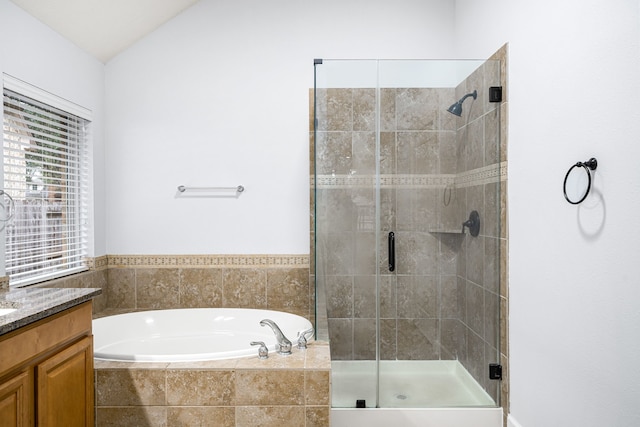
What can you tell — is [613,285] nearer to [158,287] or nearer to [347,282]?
[347,282]

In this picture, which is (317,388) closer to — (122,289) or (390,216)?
(390,216)

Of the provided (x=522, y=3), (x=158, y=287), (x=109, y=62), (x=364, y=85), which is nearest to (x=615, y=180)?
(x=522, y=3)

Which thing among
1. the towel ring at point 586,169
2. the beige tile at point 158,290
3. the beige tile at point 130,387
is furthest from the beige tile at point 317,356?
the beige tile at point 158,290

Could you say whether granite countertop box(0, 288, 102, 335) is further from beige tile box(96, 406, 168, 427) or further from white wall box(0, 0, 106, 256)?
white wall box(0, 0, 106, 256)

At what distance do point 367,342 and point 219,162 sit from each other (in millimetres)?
1688

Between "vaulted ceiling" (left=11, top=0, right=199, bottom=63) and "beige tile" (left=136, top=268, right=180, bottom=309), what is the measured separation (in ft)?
5.36

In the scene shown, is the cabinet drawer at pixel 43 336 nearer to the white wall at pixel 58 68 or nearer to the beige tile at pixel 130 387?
the beige tile at pixel 130 387

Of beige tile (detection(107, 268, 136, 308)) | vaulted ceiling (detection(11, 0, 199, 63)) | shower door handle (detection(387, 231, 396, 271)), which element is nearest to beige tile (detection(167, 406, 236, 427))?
shower door handle (detection(387, 231, 396, 271))

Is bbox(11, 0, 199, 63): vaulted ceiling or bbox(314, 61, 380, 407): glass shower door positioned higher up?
bbox(11, 0, 199, 63): vaulted ceiling

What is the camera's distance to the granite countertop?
1442 mm

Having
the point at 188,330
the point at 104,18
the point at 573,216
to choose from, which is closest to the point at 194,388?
the point at 188,330

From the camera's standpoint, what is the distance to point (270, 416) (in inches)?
77.8

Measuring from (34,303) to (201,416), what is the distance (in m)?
0.85

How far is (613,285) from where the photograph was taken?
1.51 metres
